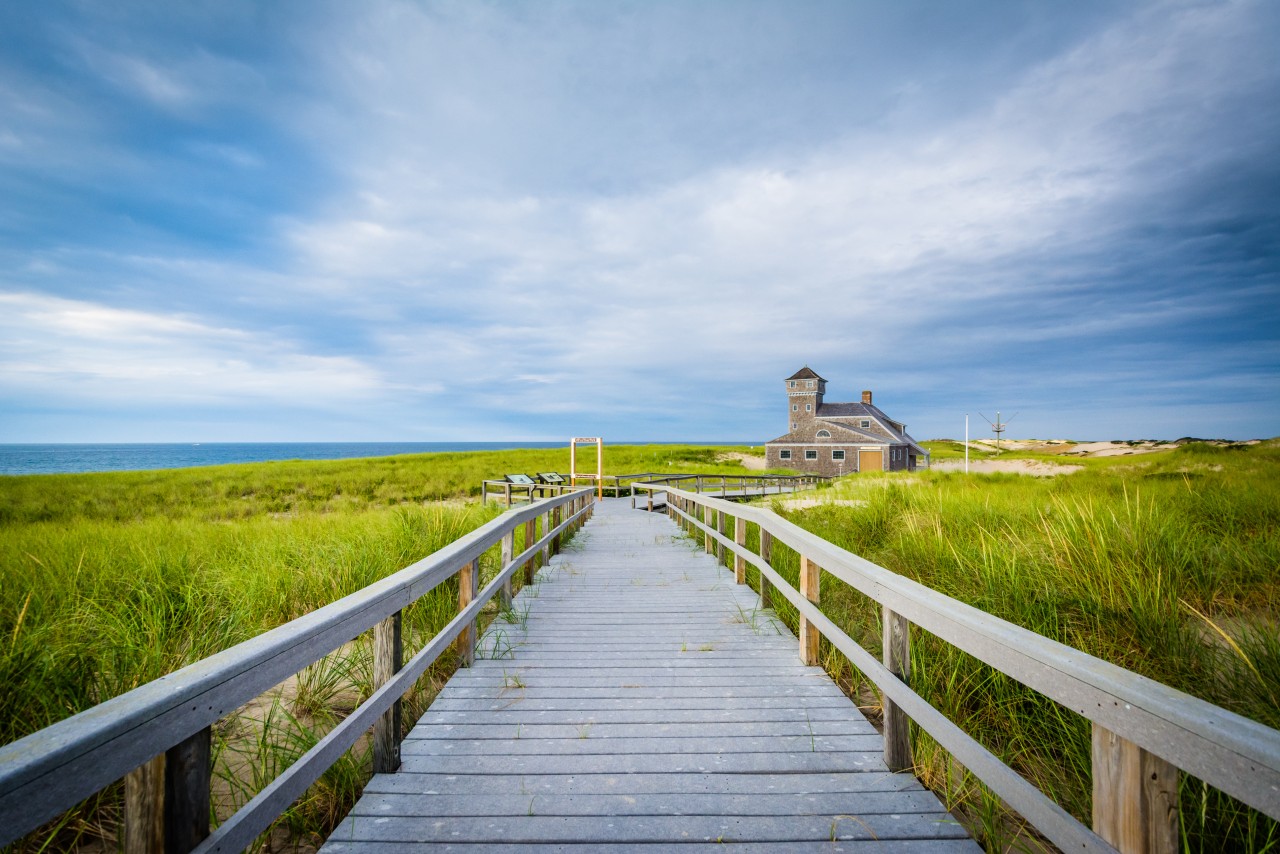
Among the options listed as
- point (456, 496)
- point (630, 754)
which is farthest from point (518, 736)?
point (456, 496)

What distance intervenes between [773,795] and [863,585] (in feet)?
3.63

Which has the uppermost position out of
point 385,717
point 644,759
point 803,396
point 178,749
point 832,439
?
point 803,396

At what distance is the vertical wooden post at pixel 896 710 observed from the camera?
Result: 2.78 meters

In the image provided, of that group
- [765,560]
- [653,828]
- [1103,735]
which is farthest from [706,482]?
[1103,735]

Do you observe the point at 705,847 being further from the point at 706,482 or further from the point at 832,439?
the point at 832,439

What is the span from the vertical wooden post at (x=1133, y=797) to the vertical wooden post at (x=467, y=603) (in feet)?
11.1

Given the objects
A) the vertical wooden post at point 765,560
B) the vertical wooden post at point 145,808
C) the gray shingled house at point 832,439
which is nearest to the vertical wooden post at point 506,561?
the vertical wooden post at point 765,560

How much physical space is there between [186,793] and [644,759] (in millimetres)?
1906

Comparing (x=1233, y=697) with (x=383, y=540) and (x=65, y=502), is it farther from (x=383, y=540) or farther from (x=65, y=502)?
(x=65, y=502)

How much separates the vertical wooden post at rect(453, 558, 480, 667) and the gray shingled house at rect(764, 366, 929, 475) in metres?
41.4

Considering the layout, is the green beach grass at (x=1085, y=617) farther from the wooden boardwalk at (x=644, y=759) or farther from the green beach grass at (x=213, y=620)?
the green beach grass at (x=213, y=620)

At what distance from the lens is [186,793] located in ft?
5.15

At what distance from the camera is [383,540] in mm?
6832

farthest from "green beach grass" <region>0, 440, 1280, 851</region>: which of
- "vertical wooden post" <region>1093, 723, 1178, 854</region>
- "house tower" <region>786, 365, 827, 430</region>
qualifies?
"house tower" <region>786, 365, 827, 430</region>
